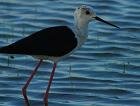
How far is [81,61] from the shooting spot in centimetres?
1625

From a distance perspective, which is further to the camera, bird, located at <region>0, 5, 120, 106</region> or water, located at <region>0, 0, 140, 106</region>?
water, located at <region>0, 0, 140, 106</region>

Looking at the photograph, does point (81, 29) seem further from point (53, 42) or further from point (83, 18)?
point (53, 42)

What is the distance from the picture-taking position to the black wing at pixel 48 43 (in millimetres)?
12242

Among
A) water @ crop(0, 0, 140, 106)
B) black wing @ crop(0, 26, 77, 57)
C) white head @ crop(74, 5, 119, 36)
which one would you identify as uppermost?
white head @ crop(74, 5, 119, 36)

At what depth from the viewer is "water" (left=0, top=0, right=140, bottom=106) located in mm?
14156

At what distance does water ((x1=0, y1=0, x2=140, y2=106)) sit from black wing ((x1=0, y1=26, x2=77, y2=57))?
4.29 feet

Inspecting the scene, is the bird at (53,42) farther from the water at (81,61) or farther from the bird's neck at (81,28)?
the water at (81,61)

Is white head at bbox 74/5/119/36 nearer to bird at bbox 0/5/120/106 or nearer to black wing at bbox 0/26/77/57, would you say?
bird at bbox 0/5/120/106

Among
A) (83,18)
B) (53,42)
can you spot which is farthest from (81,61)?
(53,42)

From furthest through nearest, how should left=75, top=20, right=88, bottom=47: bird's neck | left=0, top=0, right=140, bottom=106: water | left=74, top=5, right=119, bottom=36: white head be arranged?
left=0, top=0, right=140, bottom=106: water, left=74, top=5, right=119, bottom=36: white head, left=75, top=20, right=88, bottom=47: bird's neck

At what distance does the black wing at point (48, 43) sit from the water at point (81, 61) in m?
1.31

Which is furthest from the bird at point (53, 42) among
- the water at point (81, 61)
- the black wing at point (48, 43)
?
the water at point (81, 61)

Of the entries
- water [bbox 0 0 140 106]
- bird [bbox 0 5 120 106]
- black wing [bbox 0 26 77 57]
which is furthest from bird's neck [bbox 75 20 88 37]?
water [bbox 0 0 140 106]

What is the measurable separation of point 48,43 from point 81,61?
372cm
